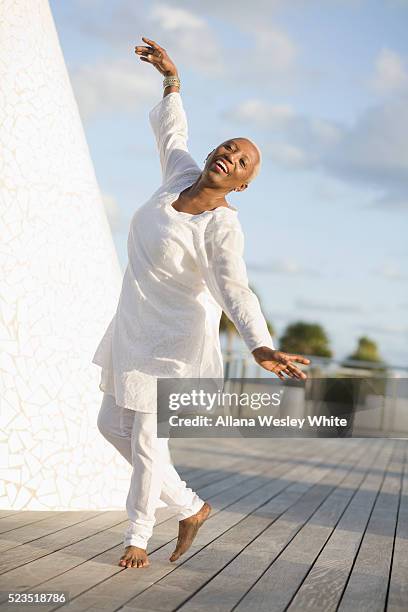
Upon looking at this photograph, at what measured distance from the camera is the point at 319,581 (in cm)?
285

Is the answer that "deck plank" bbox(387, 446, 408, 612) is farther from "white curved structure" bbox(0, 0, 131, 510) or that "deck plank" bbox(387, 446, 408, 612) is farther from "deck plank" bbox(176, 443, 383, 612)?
"white curved structure" bbox(0, 0, 131, 510)

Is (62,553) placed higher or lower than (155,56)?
lower

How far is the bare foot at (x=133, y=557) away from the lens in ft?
9.22

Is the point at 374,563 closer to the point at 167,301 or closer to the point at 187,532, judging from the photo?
the point at 187,532

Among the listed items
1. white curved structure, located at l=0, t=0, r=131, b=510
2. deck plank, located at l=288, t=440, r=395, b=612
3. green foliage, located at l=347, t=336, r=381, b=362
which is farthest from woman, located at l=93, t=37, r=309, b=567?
green foliage, located at l=347, t=336, r=381, b=362

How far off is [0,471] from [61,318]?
0.72m

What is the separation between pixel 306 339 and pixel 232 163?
163 ft

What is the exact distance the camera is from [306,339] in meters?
52.1

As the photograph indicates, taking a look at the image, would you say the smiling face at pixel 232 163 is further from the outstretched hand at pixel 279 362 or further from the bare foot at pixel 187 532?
the bare foot at pixel 187 532

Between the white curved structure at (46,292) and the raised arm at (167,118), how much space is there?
0.82m

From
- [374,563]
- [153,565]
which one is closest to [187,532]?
[153,565]

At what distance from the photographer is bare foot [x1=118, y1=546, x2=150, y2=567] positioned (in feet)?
9.22

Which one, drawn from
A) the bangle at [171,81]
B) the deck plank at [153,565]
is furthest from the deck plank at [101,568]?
the bangle at [171,81]

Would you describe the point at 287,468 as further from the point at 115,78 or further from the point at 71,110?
the point at 115,78
